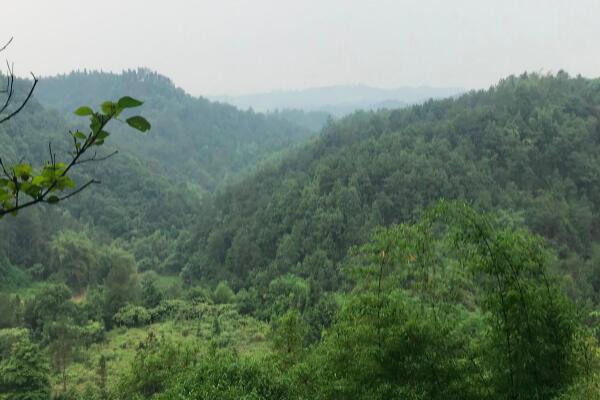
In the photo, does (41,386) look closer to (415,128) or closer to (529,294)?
(529,294)

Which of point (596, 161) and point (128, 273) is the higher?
point (596, 161)

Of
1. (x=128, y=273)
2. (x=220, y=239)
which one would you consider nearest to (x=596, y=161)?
(x=220, y=239)

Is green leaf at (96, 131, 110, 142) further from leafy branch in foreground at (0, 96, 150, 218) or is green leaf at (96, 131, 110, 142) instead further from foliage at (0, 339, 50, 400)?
foliage at (0, 339, 50, 400)

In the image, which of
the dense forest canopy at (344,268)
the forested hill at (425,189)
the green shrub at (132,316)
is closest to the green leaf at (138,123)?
the dense forest canopy at (344,268)

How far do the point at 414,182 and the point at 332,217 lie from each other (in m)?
6.05

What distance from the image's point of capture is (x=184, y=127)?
87.9 metres

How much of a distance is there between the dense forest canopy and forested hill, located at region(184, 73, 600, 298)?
147mm

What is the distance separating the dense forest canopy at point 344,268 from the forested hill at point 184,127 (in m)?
20.9

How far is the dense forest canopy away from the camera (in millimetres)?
5656

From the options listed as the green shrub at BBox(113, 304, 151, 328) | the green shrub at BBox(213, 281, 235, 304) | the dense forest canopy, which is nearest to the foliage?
the dense forest canopy

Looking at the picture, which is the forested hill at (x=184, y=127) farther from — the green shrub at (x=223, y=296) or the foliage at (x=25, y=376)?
the foliage at (x=25, y=376)

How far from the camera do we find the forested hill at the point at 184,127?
256 feet

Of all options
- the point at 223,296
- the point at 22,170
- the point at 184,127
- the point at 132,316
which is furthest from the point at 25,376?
the point at 184,127

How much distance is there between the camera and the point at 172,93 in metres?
101
